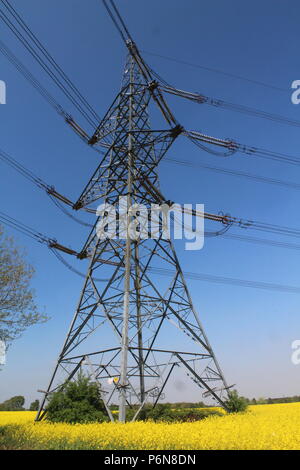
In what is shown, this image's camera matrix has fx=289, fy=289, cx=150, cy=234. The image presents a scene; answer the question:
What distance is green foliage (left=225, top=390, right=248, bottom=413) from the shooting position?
13.9 meters

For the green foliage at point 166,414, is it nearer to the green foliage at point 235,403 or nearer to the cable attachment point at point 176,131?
the green foliage at point 235,403

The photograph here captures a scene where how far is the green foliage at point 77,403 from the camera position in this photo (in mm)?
11961

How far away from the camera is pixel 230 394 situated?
14094 millimetres

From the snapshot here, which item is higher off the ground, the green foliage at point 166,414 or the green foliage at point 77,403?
the green foliage at point 77,403

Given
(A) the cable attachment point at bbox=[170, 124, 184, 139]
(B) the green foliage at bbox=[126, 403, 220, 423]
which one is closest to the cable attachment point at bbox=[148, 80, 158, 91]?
(A) the cable attachment point at bbox=[170, 124, 184, 139]

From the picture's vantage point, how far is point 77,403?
12289mm

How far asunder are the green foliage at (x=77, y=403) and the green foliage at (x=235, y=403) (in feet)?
19.8

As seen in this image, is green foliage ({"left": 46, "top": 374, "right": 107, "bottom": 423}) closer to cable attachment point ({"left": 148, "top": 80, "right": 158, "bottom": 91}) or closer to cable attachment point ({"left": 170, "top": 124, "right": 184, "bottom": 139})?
cable attachment point ({"left": 170, "top": 124, "right": 184, "bottom": 139})

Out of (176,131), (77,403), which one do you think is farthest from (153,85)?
(77,403)

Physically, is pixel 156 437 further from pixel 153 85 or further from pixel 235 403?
pixel 153 85

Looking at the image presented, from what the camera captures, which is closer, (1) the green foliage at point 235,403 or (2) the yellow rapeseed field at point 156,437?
(2) the yellow rapeseed field at point 156,437

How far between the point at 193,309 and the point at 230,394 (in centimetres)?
433

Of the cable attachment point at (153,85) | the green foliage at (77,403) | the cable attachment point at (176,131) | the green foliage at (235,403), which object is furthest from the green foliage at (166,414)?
the cable attachment point at (153,85)
